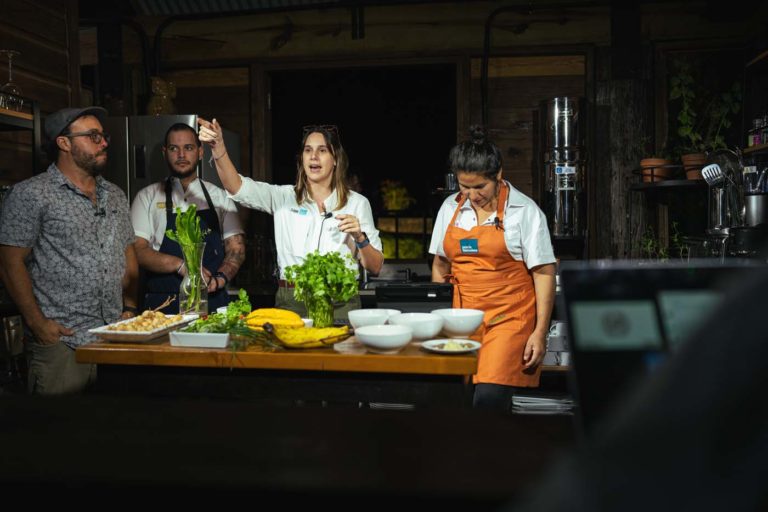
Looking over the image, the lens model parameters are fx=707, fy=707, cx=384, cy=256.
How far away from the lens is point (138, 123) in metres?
5.12

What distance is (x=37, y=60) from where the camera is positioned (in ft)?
14.8

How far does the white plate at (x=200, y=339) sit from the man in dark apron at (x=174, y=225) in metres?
1.80

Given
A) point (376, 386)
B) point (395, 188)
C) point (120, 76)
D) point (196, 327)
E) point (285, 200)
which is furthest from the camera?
point (395, 188)

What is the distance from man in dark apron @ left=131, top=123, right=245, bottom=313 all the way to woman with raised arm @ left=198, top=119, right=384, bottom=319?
2.70ft

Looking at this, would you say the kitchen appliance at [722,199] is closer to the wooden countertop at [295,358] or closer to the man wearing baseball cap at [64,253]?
the wooden countertop at [295,358]

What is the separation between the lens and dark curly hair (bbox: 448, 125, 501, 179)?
3066 millimetres

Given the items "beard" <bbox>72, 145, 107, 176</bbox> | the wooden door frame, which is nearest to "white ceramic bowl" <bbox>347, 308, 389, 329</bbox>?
"beard" <bbox>72, 145, 107, 176</bbox>

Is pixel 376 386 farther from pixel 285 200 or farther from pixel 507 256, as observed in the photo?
pixel 285 200

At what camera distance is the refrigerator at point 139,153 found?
507 cm

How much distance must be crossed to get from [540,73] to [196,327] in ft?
12.5

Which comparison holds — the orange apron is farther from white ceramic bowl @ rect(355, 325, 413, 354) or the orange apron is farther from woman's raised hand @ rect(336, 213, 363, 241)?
white ceramic bowl @ rect(355, 325, 413, 354)

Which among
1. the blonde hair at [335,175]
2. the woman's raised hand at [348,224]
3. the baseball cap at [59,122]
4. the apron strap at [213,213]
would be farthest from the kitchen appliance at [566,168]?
the baseball cap at [59,122]

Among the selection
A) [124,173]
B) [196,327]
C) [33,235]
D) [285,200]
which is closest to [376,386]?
[196,327]

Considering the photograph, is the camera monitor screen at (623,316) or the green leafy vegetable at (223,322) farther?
the green leafy vegetable at (223,322)
